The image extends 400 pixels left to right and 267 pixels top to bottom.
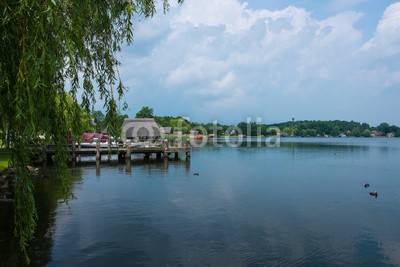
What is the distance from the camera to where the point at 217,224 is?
15617mm

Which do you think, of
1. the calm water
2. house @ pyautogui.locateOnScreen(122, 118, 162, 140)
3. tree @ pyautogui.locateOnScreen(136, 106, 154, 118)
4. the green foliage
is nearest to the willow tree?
the calm water

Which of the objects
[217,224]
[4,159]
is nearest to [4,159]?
[4,159]

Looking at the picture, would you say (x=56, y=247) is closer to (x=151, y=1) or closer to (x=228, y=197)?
(x=151, y=1)

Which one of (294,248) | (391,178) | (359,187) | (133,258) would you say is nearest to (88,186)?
(133,258)

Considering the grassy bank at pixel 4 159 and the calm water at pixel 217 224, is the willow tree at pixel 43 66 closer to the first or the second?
the calm water at pixel 217 224

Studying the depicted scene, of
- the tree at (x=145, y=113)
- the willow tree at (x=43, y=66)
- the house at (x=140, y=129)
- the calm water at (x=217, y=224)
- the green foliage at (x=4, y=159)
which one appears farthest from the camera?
the tree at (x=145, y=113)

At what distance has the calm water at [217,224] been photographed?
1169 centimetres

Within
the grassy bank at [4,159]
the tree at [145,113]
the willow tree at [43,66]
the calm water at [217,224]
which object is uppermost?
the tree at [145,113]

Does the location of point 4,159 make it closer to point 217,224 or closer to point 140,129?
point 217,224

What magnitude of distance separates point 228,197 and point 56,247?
39.3 ft

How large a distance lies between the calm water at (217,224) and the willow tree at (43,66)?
17.8 ft

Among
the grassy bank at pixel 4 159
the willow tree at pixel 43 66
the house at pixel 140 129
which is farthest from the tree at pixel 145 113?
the willow tree at pixel 43 66

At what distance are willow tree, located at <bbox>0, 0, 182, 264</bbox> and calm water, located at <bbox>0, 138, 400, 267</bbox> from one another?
17.8 feet

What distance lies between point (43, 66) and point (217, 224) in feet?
39.0
